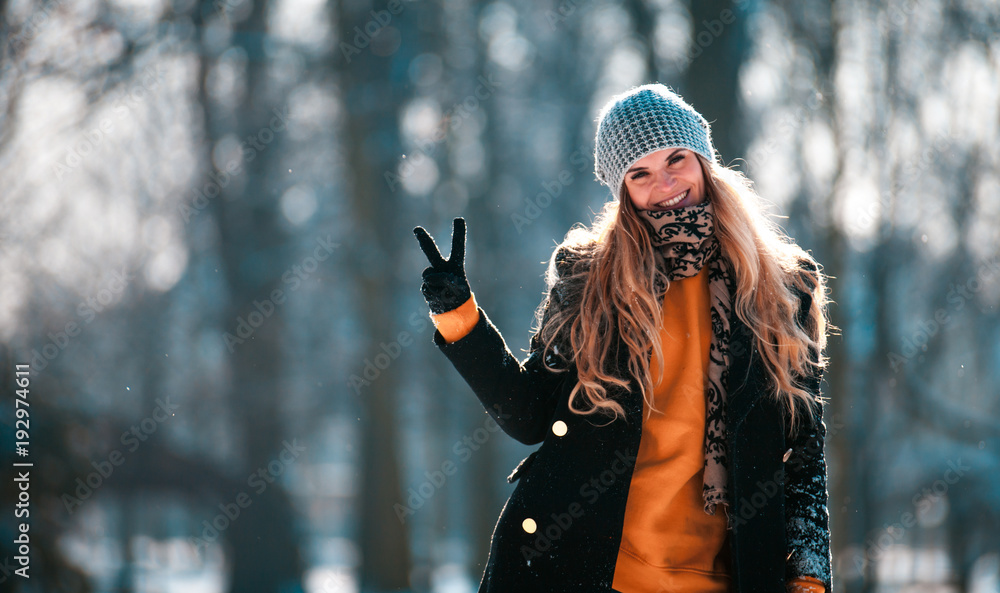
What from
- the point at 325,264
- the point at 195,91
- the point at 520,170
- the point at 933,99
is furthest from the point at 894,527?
the point at 195,91

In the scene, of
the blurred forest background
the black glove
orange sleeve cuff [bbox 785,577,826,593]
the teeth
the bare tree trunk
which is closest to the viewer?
orange sleeve cuff [bbox 785,577,826,593]

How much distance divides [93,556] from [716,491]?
794cm

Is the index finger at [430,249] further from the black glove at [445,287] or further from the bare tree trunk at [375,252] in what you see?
the bare tree trunk at [375,252]

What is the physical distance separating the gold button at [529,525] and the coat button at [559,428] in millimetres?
210

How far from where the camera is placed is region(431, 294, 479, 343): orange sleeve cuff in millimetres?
1742

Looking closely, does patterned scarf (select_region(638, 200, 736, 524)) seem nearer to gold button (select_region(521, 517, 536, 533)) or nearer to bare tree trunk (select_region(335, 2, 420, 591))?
gold button (select_region(521, 517, 536, 533))

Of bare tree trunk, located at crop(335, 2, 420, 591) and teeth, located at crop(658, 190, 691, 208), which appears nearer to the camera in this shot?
teeth, located at crop(658, 190, 691, 208)

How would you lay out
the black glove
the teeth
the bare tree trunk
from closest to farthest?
the black glove → the teeth → the bare tree trunk

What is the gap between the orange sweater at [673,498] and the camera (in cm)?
164

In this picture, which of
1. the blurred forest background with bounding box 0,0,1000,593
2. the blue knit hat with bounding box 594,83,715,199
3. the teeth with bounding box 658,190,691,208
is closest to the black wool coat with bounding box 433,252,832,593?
the teeth with bounding box 658,190,691,208

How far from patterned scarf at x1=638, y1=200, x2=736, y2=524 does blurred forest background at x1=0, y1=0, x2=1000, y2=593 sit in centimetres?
483

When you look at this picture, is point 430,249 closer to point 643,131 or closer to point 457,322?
point 457,322

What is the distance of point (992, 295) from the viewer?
7.45m

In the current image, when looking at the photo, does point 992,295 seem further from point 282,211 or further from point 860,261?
point 282,211
